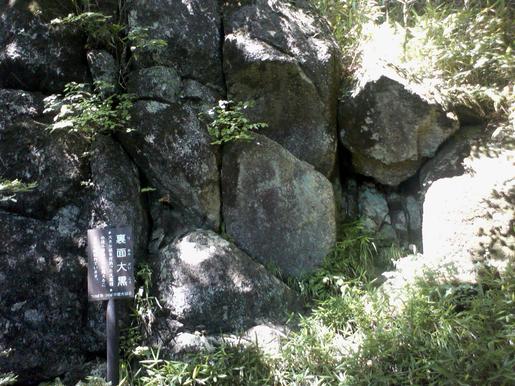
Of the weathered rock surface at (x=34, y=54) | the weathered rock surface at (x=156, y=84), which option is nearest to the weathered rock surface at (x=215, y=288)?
the weathered rock surface at (x=156, y=84)

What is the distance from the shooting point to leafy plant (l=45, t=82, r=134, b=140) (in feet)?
15.6

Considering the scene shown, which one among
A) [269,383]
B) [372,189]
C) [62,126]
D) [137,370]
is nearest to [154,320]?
[137,370]

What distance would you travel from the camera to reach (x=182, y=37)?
5488 millimetres

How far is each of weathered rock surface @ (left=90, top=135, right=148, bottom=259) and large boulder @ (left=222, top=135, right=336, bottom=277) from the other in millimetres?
969

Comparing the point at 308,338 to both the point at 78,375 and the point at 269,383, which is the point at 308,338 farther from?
the point at 78,375

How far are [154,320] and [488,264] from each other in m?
3.27

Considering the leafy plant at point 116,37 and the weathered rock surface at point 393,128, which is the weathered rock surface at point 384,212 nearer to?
the weathered rock surface at point 393,128

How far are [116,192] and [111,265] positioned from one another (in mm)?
1194

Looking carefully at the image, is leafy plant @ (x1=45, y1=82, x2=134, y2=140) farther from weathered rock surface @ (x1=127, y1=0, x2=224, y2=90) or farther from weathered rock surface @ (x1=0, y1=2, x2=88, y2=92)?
weathered rock surface @ (x1=127, y1=0, x2=224, y2=90)

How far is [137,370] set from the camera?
13.3 ft

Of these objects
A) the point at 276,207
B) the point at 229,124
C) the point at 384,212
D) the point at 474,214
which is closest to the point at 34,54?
the point at 229,124

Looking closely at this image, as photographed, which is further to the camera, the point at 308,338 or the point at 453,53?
the point at 453,53

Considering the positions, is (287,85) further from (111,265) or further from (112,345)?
(112,345)

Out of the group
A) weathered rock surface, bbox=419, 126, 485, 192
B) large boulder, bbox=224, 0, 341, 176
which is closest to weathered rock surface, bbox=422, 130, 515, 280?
weathered rock surface, bbox=419, 126, 485, 192
